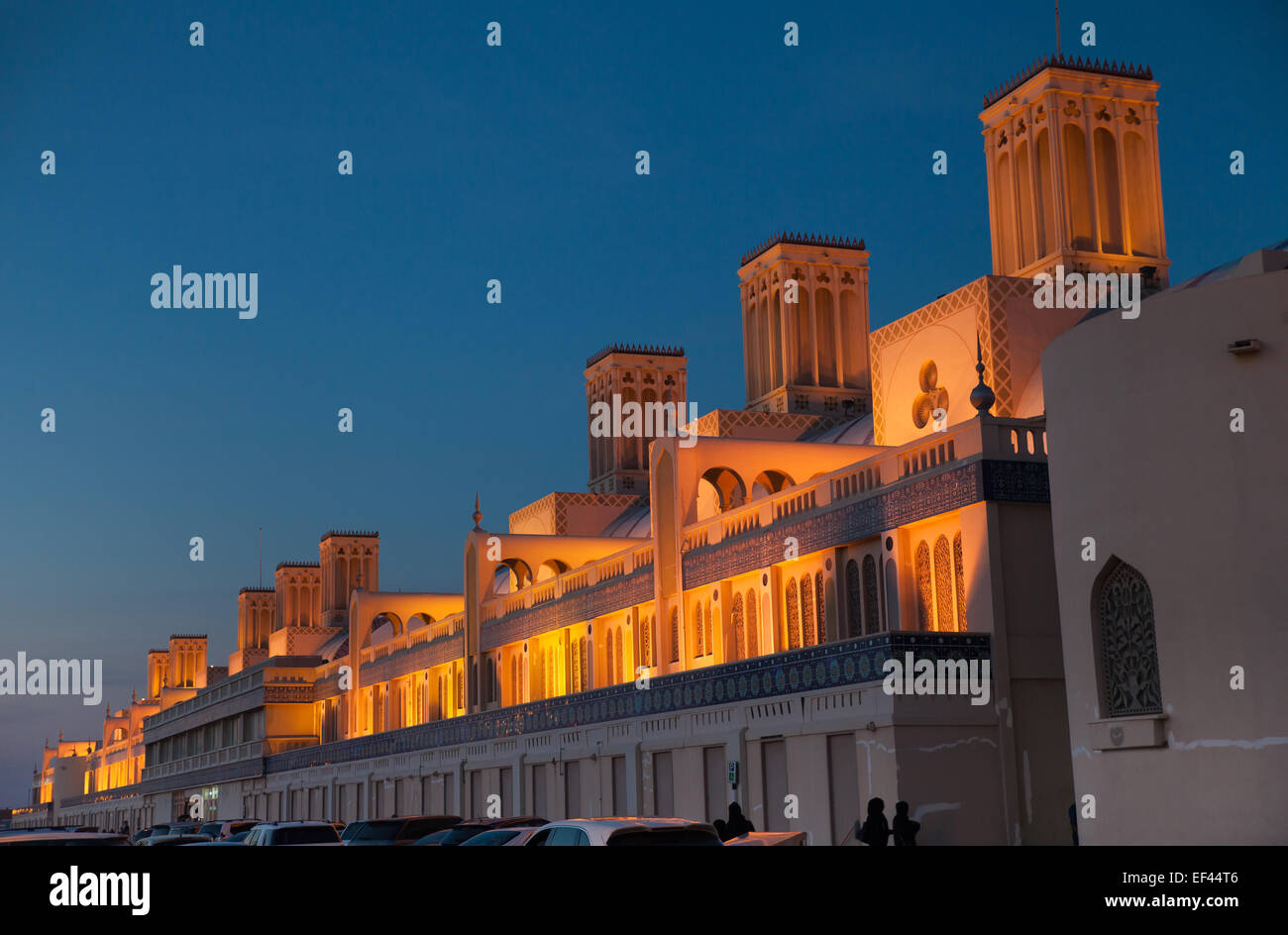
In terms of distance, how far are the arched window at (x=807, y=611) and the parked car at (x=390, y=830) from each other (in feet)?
26.6

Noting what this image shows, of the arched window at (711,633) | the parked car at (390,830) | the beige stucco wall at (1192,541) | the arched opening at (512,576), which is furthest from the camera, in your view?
the arched opening at (512,576)

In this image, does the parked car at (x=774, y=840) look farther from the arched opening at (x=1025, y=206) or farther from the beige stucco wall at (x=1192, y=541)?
the arched opening at (x=1025, y=206)

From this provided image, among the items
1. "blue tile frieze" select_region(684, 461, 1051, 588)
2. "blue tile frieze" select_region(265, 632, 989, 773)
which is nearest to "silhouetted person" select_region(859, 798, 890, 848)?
"blue tile frieze" select_region(265, 632, 989, 773)

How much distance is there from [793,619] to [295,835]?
11.4 meters

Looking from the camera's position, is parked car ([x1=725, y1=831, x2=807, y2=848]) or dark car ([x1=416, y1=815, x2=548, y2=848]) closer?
parked car ([x1=725, y1=831, x2=807, y2=848])

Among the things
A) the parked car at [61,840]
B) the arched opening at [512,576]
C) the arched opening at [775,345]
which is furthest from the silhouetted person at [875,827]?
the arched opening at [775,345]

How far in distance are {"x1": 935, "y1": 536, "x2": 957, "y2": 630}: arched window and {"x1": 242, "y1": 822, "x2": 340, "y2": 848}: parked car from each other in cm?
1043

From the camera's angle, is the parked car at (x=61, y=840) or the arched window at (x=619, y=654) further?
the arched window at (x=619, y=654)

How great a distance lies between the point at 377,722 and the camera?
6238 centimetres

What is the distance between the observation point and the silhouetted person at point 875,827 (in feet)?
72.3

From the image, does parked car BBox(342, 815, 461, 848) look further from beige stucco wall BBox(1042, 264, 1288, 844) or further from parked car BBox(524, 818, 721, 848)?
beige stucco wall BBox(1042, 264, 1288, 844)

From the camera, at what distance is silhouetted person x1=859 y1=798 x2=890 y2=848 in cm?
2203
